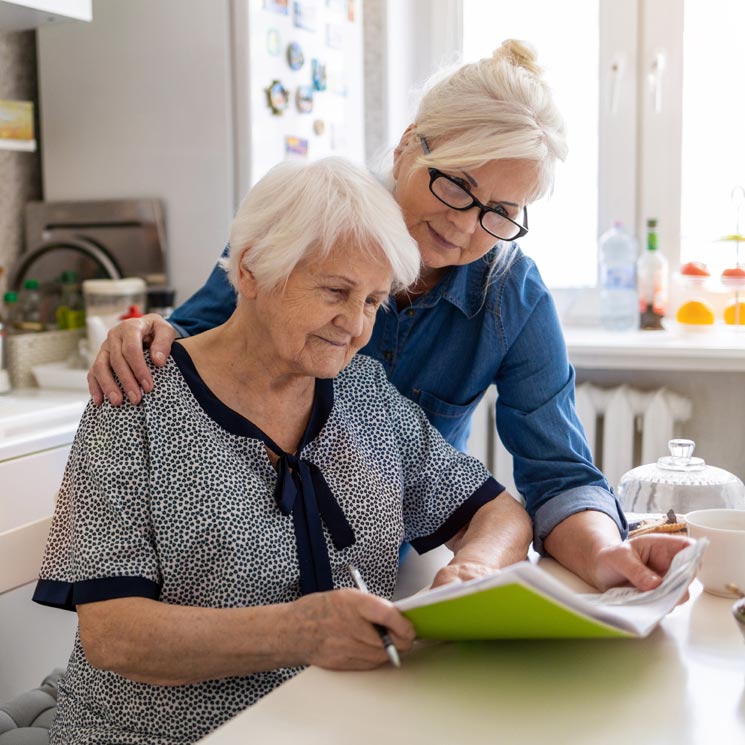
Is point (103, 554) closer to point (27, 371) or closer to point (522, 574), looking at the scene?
point (522, 574)

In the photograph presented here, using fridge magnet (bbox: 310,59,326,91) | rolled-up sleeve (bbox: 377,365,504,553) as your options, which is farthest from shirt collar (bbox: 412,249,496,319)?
fridge magnet (bbox: 310,59,326,91)

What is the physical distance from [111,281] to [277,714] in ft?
6.41

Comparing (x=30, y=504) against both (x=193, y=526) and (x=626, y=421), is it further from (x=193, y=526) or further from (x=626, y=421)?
(x=626, y=421)

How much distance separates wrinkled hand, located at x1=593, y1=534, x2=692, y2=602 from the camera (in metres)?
1.03

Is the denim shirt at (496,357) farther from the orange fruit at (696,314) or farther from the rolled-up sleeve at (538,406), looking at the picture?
the orange fruit at (696,314)

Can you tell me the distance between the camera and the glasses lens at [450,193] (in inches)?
52.5

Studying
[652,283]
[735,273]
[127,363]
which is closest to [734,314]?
[735,273]

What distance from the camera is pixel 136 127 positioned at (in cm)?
259

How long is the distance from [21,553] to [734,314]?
84.2 inches

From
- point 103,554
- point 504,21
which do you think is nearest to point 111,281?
point 504,21

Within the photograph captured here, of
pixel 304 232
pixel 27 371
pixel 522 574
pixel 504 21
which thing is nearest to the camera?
pixel 522 574

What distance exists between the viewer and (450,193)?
134cm

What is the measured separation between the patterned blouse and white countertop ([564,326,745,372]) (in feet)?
4.93

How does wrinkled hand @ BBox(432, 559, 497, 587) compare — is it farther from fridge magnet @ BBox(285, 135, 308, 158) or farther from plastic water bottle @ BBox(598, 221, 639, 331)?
plastic water bottle @ BBox(598, 221, 639, 331)
